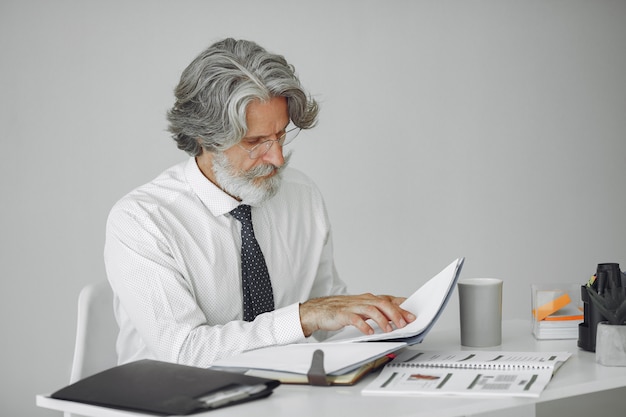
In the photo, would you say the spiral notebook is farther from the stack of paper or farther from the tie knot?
the tie knot

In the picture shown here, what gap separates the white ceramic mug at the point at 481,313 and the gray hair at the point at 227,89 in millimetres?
702

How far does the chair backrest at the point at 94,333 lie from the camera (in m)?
1.92

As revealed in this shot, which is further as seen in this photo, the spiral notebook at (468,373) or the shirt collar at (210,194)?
the shirt collar at (210,194)

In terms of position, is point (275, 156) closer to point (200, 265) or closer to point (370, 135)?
point (200, 265)

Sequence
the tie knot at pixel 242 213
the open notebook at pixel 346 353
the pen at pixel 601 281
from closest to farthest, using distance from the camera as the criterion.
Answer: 1. the open notebook at pixel 346 353
2. the pen at pixel 601 281
3. the tie knot at pixel 242 213

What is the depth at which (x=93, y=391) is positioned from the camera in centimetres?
134

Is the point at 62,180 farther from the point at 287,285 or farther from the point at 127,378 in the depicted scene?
the point at 127,378

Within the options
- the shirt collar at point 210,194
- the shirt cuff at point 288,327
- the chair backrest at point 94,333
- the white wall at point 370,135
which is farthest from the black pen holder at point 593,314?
the white wall at point 370,135

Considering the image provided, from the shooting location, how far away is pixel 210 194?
7.06ft

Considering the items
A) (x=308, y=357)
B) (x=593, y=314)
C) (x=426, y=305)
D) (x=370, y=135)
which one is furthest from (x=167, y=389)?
(x=370, y=135)

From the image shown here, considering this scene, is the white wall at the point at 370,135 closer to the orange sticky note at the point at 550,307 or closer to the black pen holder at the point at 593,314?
the orange sticky note at the point at 550,307

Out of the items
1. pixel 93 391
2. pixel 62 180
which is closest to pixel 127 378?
pixel 93 391

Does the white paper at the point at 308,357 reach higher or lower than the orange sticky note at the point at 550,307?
lower

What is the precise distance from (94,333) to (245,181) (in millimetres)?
523
